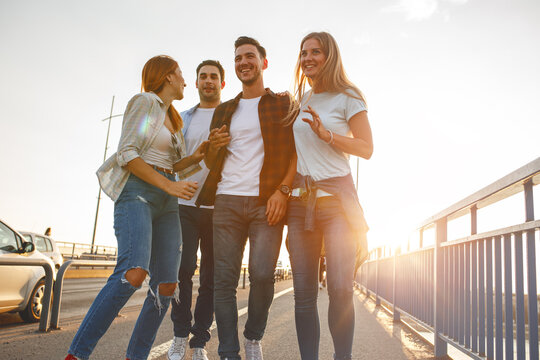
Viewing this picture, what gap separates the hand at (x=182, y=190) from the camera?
268 centimetres

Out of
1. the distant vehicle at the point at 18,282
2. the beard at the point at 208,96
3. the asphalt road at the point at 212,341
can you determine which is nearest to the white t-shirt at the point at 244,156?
the beard at the point at 208,96

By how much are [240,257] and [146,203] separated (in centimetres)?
79

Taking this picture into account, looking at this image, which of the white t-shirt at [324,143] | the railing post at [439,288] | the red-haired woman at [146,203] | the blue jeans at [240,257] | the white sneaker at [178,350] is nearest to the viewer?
the red-haired woman at [146,203]

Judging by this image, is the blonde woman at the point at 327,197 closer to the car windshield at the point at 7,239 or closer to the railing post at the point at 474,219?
the railing post at the point at 474,219

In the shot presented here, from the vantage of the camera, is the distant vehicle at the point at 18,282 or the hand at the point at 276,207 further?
the distant vehicle at the point at 18,282

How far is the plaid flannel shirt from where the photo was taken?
3.06 m

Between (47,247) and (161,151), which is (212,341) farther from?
(47,247)

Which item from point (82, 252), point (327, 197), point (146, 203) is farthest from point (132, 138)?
point (82, 252)

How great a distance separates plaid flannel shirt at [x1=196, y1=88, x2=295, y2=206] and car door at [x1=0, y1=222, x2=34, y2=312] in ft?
12.0

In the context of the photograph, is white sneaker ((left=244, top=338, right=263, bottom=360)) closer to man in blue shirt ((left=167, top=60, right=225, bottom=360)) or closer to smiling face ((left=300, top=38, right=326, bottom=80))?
man in blue shirt ((left=167, top=60, right=225, bottom=360))

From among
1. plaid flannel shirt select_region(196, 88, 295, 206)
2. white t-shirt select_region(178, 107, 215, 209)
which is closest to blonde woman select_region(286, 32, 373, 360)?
plaid flannel shirt select_region(196, 88, 295, 206)

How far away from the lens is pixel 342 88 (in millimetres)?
2945

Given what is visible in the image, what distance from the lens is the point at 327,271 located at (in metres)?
2.75

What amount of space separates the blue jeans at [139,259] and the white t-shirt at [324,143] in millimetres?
930
